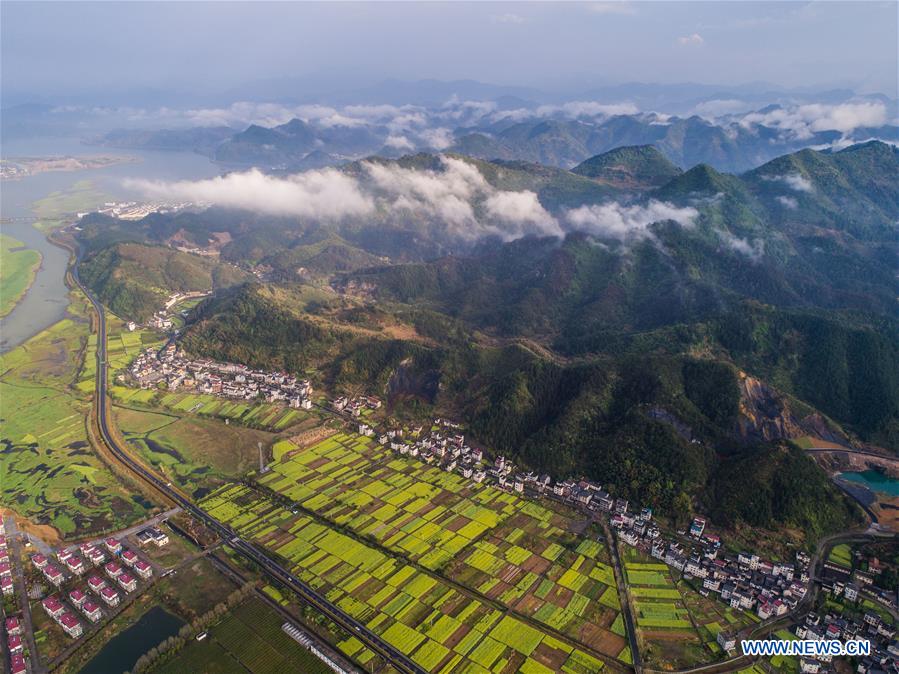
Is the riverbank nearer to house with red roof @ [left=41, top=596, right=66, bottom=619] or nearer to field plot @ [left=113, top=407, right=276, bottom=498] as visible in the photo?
field plot @ [left=113, top=407, right=276, bottom=498]

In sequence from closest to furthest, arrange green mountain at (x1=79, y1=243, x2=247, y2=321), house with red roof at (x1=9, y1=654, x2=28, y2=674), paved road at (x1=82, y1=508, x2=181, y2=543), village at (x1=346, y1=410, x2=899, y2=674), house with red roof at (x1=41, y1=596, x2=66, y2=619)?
house with red roof at (x1=9, y1=654, x2=28, y2=674)
house with red roof at (x1=41, y1=596, x2=66, y2=619)
village at (x1=346, y1=410, x2=899, y2=674)
paved road at (x1=82, y1=508, x2=181, y2=543)
green mountain at (x1=79, y1=243, x2=247, y2=321)

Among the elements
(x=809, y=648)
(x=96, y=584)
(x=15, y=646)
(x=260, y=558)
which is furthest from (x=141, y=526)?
(x=809, y=648)

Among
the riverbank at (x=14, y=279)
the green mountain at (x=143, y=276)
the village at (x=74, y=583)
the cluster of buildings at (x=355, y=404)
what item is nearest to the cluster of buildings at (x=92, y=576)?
the village at (x=74, y=583)

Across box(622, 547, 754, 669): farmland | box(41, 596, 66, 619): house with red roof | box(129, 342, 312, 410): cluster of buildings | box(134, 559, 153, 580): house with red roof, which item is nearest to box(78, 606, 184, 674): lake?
box(134, 559, 153, 580): house with red roof

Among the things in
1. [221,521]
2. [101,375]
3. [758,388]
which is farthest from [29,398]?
[758,388]

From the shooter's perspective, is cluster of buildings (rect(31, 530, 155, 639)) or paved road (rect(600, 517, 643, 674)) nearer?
paved road (rect(600, 517, 643, 674))

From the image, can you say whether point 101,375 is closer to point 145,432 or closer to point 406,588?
point 145,432
